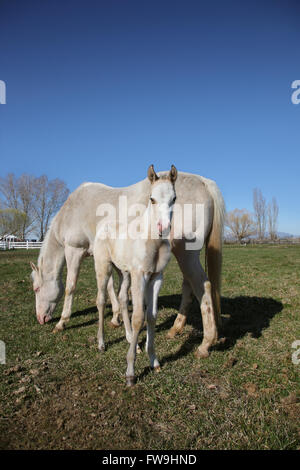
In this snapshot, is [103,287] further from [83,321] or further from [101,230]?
[83,321]

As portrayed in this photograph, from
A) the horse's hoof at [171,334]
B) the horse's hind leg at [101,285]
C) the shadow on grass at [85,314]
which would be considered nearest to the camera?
the horse's hind leg at [101,285]

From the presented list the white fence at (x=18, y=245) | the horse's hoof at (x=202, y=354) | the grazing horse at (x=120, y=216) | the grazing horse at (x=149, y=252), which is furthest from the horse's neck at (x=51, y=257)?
the white fence at (x=18, y=245)

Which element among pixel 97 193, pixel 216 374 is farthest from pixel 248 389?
pixel 97 193

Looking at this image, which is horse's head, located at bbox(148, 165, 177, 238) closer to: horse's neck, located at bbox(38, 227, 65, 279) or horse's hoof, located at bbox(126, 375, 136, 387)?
horse's hoof, located at bbox(126, 375, 136, 387)

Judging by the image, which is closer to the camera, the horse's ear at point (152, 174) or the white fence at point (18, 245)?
the horse's ear at point (152, 174)

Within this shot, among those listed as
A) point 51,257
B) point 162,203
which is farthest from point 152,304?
point 51,257

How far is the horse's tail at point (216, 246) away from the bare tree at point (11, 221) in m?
40.5

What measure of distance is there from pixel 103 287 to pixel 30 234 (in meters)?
42.0

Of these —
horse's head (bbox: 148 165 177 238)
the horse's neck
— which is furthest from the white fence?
horse's head (bbox: 148 165 177 238)

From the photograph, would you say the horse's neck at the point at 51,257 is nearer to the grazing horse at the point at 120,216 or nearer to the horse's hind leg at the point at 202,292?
the grazing horse at the point at 120,216

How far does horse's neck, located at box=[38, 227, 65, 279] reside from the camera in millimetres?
6125

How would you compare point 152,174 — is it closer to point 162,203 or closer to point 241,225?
point 162,203

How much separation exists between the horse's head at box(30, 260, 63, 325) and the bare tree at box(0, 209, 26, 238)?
37795 mm

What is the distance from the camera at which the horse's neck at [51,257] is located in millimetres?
6125
